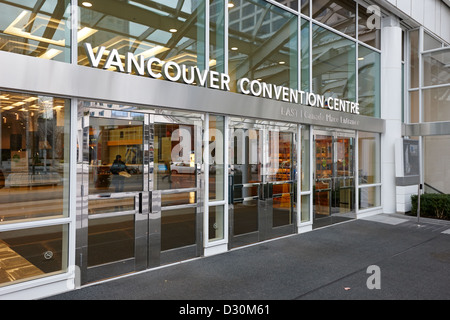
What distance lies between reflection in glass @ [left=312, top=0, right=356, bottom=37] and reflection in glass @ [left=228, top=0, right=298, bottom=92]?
40.5 inches

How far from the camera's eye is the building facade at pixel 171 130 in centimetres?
430

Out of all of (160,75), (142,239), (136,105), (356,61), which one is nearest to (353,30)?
(356,61)

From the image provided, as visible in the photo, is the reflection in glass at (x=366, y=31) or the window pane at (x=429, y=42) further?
the window pane at (x=429, y=42)

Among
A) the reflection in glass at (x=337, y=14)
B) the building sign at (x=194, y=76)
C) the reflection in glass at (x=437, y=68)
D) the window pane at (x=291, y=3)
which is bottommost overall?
the building sign at (x=194, y=76)

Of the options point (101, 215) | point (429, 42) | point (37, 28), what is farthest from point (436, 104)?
point (37, 28)

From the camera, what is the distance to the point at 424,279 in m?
4.85

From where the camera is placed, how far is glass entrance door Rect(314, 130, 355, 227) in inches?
335

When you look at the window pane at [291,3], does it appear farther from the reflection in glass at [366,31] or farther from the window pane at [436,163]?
the window pane at [436,163]

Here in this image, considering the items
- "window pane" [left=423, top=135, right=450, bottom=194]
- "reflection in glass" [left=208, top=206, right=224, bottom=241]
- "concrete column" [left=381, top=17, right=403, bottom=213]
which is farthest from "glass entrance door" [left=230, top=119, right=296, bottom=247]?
"window pane" [left=423, top=135, right=450, bottom=194]

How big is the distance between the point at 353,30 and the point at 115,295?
29.8 ft

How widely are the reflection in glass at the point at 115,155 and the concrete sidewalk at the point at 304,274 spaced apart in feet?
4.42

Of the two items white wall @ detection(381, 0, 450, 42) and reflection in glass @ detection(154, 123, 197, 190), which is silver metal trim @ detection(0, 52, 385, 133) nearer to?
reflection in glass @ detection(154, 123, 197, 190)
